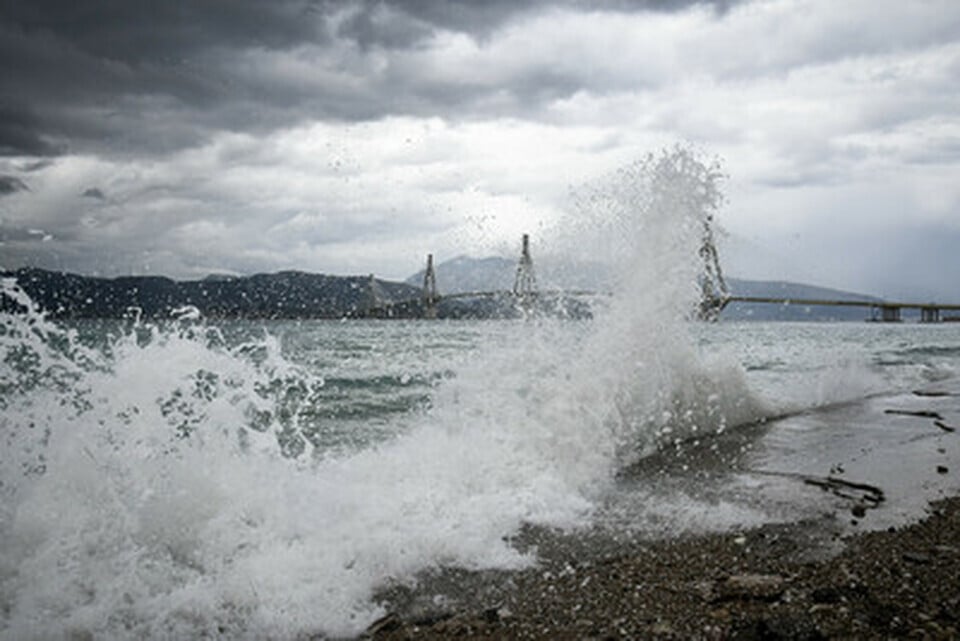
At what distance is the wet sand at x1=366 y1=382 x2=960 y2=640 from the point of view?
3484mm

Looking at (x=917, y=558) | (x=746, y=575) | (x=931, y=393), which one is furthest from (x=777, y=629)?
(x=931, y=393)

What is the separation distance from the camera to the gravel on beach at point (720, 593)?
3.40m

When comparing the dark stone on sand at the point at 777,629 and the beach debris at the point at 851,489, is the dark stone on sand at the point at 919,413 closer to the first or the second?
the beach debris at the point at 851,489

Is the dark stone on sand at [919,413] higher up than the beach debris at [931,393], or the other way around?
the dark stone on sand at [919,413]

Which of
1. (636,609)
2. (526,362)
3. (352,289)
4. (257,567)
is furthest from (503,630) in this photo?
(352,289)

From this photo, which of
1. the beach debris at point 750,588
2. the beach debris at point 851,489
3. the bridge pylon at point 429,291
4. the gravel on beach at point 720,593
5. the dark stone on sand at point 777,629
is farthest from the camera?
the bridge pylon at point 429,291

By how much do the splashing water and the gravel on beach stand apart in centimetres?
42

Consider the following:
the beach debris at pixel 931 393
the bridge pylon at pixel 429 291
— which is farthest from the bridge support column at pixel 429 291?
the beach debris at pixel 931 393

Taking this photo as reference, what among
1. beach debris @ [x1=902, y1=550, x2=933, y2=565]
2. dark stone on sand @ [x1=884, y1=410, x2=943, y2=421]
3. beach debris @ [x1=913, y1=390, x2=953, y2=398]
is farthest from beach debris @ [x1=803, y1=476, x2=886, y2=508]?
beach debris @ [x1=913, y1=390, x2=953, y2=398]

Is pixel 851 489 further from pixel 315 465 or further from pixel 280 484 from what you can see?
pixel 315 465

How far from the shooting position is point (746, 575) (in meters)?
4.17

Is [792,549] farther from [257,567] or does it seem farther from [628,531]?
[257,567]

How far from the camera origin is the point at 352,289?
81750 mm

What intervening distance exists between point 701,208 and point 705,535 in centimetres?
635
